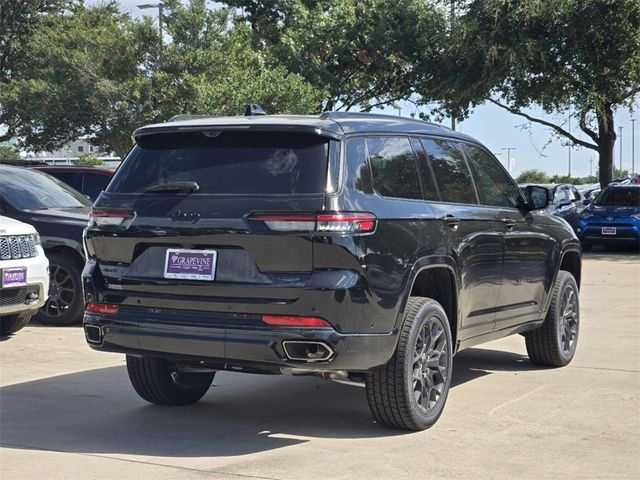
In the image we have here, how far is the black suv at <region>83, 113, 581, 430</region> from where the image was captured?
5594 millimetres

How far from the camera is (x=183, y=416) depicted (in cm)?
680

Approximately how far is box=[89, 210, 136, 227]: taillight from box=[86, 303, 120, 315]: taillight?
1.60ft

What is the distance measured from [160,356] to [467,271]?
2.18 m

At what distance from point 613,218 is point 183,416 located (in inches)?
717

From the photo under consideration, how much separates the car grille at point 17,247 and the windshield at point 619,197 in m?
16.7

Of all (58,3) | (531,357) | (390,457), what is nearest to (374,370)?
(390,457)

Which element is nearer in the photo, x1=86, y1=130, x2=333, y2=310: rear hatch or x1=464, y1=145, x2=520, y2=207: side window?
x1=86, y1=130, x2=333, y2=310: rear hatch

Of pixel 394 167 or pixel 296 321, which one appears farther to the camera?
pixel 394 167

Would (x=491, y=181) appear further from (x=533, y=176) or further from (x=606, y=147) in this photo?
(x=533, y=176)

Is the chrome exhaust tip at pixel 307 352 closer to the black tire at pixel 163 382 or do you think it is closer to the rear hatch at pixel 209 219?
the rear hatch at pixel 209 219

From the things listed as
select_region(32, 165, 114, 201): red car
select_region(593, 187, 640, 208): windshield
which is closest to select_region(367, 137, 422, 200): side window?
select_region(32, 165, 114, 201): red car

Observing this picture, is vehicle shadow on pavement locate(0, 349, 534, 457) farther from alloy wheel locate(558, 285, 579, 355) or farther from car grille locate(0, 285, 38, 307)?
car grille locate(0, 285, 38, 307)

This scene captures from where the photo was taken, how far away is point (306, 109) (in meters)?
28.6

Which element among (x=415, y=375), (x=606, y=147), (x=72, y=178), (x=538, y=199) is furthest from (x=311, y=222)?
(x=606, y=147)
